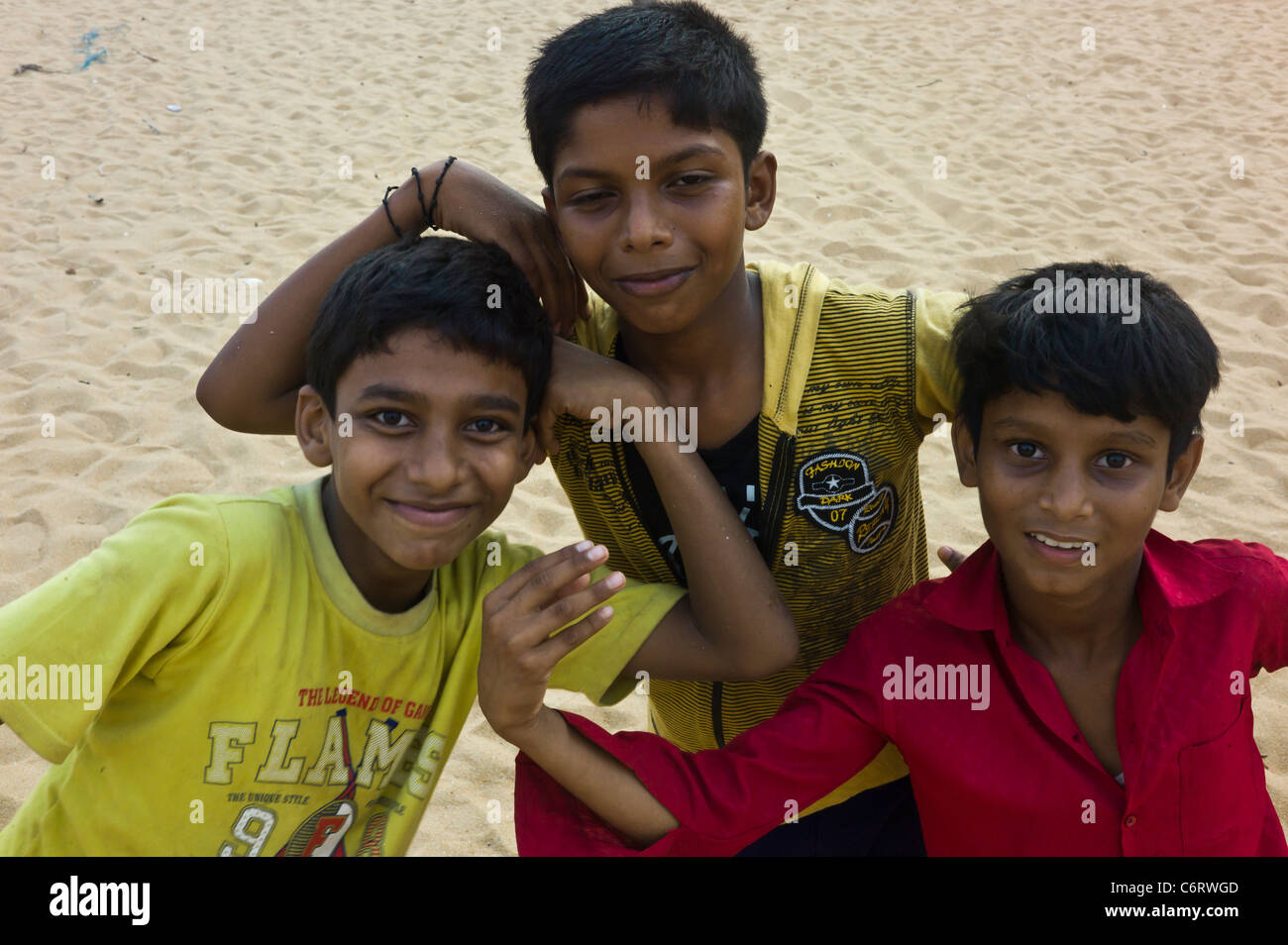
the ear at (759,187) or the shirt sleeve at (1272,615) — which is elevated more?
the ear at (759,187)

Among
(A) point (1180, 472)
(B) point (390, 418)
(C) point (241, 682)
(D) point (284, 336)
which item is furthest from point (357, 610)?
(A) point (1180, 472)

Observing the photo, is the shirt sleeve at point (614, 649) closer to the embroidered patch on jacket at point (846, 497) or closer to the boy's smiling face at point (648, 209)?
the embroidered patch on jacket at point (846, 497)

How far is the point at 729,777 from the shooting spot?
1.59 m

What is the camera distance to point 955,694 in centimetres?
166

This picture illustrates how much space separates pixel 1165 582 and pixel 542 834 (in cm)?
103

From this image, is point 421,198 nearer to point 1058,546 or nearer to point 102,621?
point 102,621

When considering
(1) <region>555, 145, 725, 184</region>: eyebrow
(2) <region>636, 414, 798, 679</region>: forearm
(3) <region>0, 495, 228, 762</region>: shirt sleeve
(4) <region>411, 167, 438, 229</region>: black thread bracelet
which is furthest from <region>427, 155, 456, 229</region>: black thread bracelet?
(3) <region>0, 495, 228, 762</region>: shirt sleeve

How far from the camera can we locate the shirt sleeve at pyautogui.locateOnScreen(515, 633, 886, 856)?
61.2 inches

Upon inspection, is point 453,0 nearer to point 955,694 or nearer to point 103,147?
point 103,147

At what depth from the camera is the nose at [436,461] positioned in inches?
63.2

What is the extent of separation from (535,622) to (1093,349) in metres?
0.93

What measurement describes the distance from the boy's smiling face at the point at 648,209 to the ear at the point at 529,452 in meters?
0.26

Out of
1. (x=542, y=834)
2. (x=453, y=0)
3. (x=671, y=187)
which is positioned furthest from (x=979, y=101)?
(x=542, y=834)

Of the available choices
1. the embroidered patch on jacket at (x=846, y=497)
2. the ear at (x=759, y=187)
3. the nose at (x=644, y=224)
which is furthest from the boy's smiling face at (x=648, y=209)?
the embroidered patch on jacket at (x=846, y=497)
